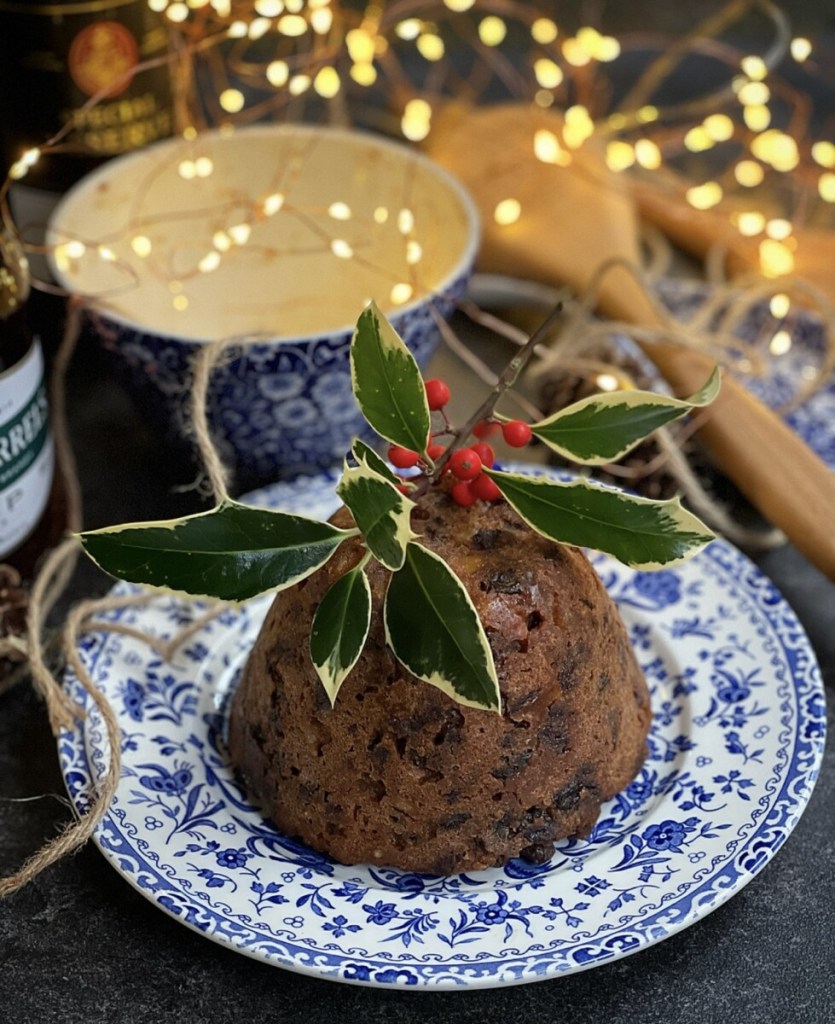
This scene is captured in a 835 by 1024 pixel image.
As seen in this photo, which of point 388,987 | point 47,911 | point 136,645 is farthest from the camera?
point 136,645

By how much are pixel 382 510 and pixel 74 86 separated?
673 mm

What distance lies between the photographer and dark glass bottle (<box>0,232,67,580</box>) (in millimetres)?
881

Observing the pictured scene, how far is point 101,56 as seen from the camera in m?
1.12

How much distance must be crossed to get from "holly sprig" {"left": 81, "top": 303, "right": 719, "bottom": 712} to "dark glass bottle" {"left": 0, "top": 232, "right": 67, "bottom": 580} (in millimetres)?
Answer: 241

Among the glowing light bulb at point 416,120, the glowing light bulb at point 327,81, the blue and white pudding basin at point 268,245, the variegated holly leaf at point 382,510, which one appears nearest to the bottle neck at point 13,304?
the blue and white pudding basin at point 268,245

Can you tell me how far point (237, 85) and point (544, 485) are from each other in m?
1.18

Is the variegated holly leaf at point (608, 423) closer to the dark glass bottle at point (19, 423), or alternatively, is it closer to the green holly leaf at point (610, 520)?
the green holly leaf at point (610, 520)

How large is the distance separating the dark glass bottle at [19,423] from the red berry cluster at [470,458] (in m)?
0.30

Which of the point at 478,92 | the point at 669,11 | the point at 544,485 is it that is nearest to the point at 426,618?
the point at 544,485

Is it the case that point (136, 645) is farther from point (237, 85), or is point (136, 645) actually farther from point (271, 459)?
point (237, 85)

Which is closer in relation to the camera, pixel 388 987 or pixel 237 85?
pixel 388 987

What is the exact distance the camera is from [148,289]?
116 cm

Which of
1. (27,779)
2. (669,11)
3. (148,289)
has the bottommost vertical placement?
(27,779)

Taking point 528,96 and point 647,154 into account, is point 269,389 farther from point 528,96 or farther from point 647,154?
point 528,96
